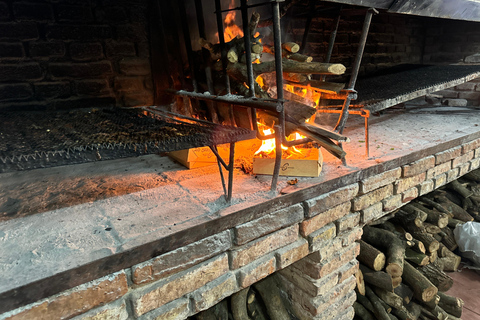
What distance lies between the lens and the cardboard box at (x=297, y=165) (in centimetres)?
192

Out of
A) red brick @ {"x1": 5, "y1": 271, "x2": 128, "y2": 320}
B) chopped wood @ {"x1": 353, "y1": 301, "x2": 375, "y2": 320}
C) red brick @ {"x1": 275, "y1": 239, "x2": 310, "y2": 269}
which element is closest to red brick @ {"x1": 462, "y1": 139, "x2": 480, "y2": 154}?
chopped wood @ {"x1": 353, "y1": 301, "x2": 375, "y2": 320}

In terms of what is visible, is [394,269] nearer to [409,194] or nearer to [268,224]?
[409,194]

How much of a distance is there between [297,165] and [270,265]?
25.4 inches

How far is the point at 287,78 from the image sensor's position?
2.34m

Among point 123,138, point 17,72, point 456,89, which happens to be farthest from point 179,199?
point 456,89

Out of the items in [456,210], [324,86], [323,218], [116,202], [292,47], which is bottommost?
[456,210]

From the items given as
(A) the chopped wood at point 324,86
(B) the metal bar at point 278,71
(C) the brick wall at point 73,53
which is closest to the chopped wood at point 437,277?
(A) the chopped wood at point 324,86

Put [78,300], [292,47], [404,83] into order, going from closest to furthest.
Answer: [78,300] → [292,47] → [404,83]

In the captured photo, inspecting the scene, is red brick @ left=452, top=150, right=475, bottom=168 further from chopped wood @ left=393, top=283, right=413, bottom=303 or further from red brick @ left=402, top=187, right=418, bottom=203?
chopped wood @ left=393, top=283, right=413, bottom=303

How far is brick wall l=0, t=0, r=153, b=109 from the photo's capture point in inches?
85.4

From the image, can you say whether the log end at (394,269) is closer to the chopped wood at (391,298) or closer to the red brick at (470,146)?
the chopped wood at (391,298)

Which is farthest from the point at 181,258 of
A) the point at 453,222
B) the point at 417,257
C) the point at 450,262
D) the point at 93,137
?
the point at 453,222

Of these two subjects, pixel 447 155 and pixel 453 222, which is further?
pixel 453 222

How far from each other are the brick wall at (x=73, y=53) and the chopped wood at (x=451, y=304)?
127 inches
